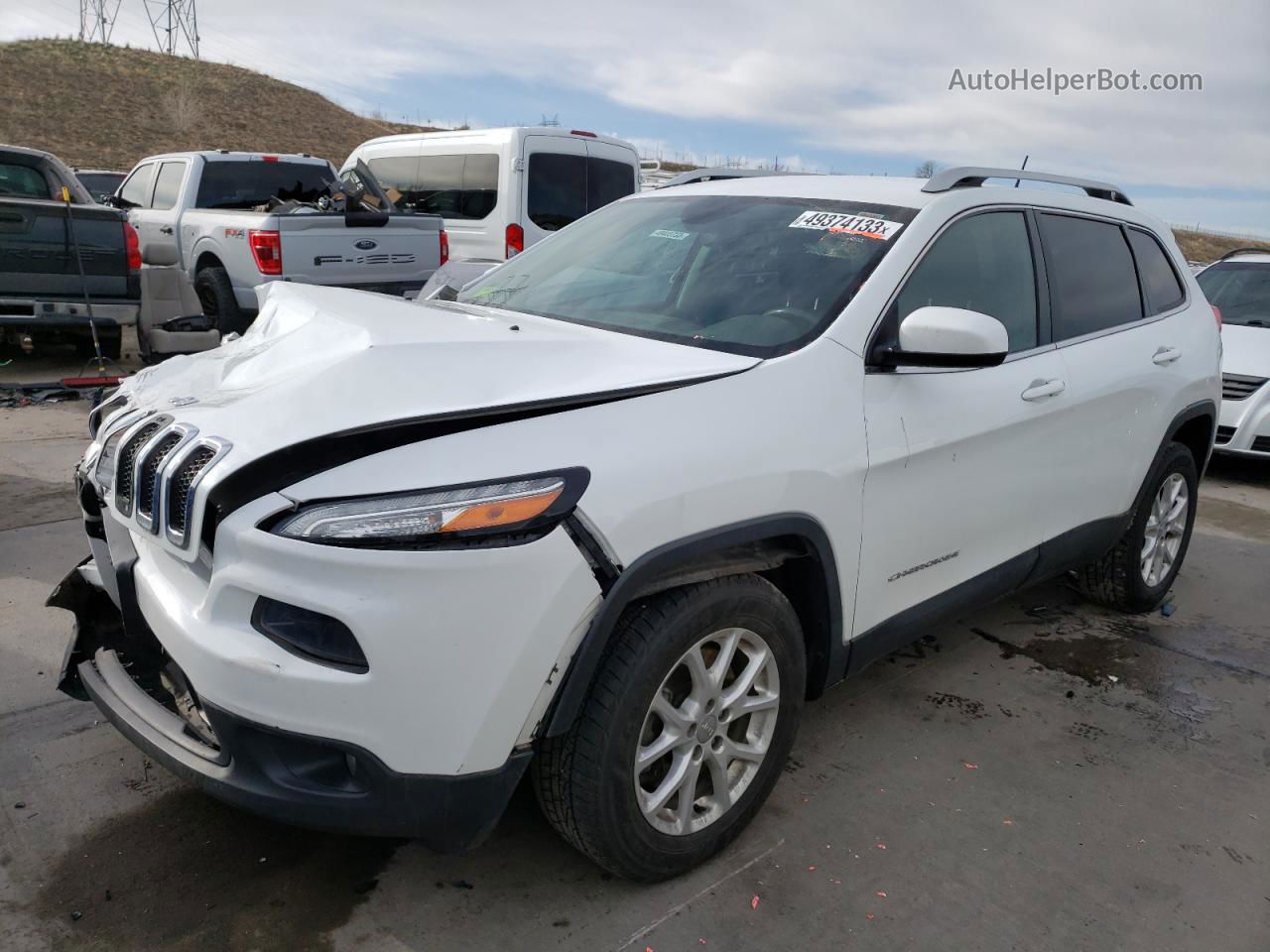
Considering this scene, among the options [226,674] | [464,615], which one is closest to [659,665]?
[464,615]

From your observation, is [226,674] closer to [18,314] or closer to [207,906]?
[207,906]

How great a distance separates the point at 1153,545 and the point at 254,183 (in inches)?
370

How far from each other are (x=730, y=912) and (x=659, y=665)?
2.31ft

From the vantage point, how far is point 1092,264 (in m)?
4.03

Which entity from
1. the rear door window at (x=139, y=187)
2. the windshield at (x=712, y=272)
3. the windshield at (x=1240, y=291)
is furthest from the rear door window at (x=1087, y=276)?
the rear door window at (x=139, y=187)

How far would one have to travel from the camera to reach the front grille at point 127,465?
2.39 metres

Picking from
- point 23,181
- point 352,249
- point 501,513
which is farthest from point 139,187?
point 501,513

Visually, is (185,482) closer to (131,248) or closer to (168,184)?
(131,248)

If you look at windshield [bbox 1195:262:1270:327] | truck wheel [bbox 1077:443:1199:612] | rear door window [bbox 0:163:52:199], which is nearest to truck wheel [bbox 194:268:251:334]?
rear door window [bbox 0:163:52:199]

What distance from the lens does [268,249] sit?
873cm

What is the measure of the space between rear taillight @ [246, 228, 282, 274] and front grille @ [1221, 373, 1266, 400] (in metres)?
7.79

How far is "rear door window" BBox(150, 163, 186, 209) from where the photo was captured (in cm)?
1060

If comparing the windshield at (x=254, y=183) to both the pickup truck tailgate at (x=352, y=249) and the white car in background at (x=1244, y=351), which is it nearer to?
the pickup truck tailgate at (x=352, y=249)

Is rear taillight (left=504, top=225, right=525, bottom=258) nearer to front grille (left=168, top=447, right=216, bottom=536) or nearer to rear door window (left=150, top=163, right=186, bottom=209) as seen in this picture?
rear door window (left=150, top=163, right=186, bottom=209)
